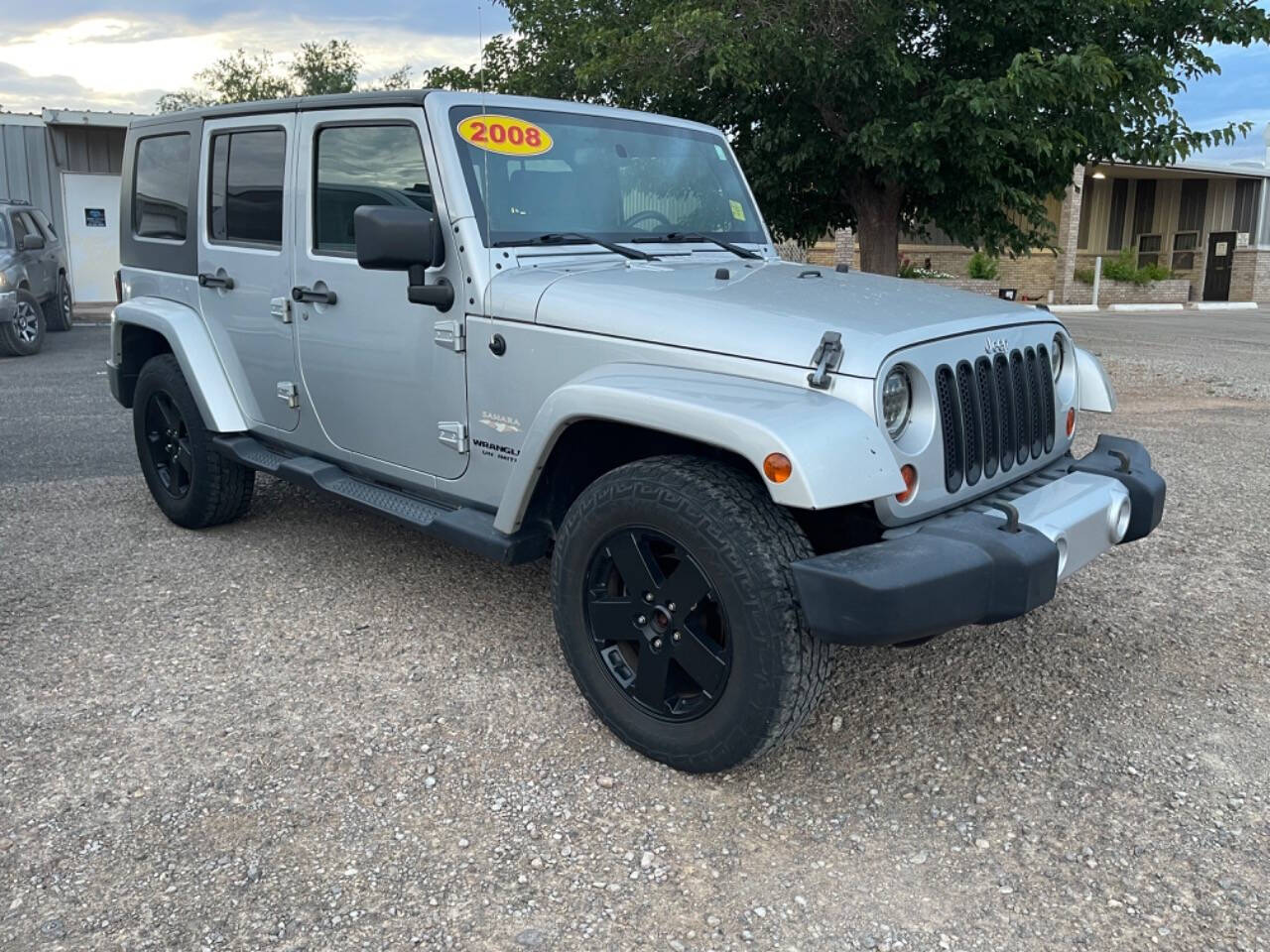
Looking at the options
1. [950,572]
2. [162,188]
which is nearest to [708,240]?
[950,572]

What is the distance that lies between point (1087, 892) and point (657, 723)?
3.75ft

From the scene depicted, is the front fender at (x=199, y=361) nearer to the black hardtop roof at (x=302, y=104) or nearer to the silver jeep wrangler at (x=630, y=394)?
the silver jeep wrangler at (x=630, y=394)

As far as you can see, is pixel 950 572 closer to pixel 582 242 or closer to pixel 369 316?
pixel 582 242

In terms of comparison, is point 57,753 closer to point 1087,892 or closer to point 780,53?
point 1087,892

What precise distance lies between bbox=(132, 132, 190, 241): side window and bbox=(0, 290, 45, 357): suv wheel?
7.95 metres

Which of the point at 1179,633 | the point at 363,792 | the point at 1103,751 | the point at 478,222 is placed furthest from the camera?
the point at 1179,633

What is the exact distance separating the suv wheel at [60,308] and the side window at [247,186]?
11.2m

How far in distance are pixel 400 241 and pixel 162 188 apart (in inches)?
94.6

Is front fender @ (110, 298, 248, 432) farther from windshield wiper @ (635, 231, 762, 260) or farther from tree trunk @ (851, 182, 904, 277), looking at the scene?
tree trunk @ (851, 182, 904, 277)

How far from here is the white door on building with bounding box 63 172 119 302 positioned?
19.2 m

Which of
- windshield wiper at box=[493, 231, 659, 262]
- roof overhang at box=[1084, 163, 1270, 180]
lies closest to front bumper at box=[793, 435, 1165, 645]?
windshield wiper at box=[493, 231, 659, 262]

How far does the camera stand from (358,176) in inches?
158

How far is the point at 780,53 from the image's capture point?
8914mm

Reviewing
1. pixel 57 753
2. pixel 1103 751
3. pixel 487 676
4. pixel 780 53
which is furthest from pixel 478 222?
pixel 780 53
